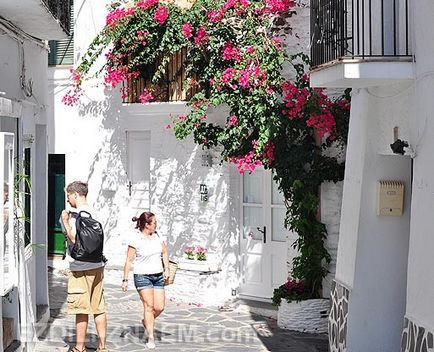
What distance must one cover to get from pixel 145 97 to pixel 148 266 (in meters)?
4.34

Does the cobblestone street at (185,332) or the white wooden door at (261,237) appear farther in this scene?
the white wooden door at (261,237)

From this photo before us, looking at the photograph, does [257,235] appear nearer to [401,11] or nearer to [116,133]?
[116,133]

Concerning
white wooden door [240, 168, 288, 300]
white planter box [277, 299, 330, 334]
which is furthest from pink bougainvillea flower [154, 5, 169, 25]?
white planter box [277, 299, 330, 334]

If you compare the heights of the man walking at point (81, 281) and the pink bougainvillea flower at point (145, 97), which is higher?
the pink bougainvillea flower at point (145, 97)

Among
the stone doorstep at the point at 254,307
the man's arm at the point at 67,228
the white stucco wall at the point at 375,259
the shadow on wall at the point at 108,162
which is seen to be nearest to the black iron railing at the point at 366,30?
the white stucco wall at the point at 375,259

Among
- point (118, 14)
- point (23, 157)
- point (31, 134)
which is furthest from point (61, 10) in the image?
point (118, 14)

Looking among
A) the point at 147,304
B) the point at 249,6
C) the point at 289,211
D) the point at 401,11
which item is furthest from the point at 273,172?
the point at 401,11

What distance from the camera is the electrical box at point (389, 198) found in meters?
9.46

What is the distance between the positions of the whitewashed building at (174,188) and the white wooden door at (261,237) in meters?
0.02

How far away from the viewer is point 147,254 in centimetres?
1095

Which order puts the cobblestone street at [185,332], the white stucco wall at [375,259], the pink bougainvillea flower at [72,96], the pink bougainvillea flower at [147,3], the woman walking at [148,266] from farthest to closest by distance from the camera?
the pink bougainvillea flower at [72,96] < the pink bougainvillea flower at [147,3] < the cobblestone street at [185,332] < the woman walking at [148,266] < the white stucco wall at [375,259]

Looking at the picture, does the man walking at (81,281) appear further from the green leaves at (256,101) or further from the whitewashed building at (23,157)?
the green leaves at (256,101)

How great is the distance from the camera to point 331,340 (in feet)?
34.7

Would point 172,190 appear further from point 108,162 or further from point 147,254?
point 147,254
